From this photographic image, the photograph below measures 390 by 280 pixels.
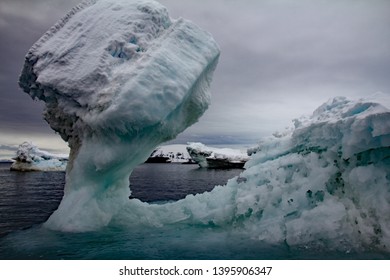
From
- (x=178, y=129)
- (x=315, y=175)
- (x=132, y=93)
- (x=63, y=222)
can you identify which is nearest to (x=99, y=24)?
(x=132, y=93)

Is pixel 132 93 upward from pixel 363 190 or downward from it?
upward

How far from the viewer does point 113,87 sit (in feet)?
26.2

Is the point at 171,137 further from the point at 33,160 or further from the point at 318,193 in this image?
the point at 33,160

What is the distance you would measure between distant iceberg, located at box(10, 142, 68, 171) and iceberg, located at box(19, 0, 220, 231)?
126ft

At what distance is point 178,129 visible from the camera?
9617mm

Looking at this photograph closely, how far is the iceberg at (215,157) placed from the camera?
54.1 meters

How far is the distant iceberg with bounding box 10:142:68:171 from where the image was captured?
4391 cm

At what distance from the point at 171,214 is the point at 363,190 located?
198 inches

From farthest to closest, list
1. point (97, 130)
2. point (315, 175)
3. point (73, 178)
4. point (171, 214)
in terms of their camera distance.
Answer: point (171, 214) < point (73, 178) < point (97, 130) < point (315, 175)

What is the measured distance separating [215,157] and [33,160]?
26790 millimetres

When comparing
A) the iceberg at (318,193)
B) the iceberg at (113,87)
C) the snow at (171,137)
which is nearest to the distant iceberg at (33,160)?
the snow at (171,137)

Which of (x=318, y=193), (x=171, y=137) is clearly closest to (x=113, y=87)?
(x=171, y=137)
